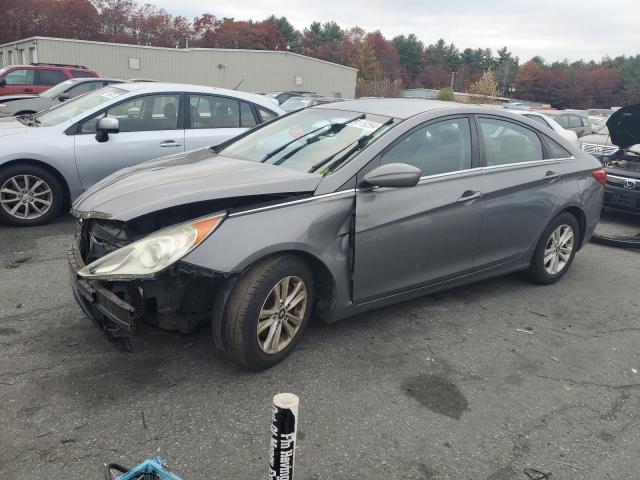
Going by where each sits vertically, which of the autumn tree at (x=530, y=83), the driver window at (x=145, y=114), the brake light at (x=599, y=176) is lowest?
the brake light at (x=599, y=176)

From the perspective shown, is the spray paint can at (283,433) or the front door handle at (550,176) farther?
the front door handle at (550,176)

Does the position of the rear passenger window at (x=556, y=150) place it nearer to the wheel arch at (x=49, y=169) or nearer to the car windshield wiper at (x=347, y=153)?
the car windshield wiper at (x=347, y=153)

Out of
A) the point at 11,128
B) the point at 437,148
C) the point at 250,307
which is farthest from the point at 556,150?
the point at 11,128

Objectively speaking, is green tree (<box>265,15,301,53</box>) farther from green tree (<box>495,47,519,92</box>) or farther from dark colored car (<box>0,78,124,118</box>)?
dark colored car (<box>0,78,124,118</box>)

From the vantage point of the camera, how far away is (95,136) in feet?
19.5

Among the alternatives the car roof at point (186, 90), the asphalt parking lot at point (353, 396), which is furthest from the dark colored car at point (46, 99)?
the asphalt parking lot at point (353, 396)

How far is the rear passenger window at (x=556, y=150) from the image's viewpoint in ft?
15.6

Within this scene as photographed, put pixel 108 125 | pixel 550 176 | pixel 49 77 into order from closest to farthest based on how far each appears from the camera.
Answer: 1. pixel 550 176
2. pixel 108 125
3. pixel 49 77

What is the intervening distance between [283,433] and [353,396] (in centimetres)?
154

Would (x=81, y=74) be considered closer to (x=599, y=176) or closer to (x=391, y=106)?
(x=391, y=106)

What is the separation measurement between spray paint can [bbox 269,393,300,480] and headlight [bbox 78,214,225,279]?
137 centimetres

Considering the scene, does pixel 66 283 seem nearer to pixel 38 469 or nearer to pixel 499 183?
pixel 38 469

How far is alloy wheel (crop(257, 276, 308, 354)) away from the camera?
3059 millimetres

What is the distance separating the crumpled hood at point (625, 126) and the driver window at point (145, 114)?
18.7 ft
